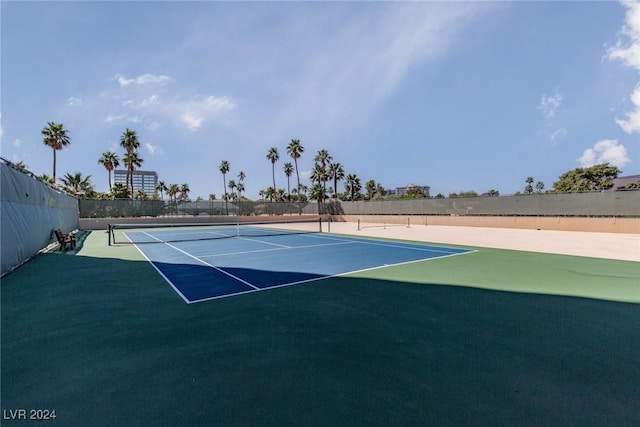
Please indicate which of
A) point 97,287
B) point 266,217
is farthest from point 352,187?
point 97,287

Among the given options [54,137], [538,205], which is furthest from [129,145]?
[538,205]

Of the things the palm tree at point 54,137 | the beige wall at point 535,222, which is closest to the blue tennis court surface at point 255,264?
the beige wall at point 535,222

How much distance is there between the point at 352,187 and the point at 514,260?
5204 centimetres

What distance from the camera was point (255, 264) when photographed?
9320mm

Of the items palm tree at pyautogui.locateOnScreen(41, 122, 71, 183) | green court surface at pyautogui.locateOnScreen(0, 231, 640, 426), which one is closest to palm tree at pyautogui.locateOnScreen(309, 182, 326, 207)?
palm tree at pyautogui.locateOnScreen(41, 122, 71, 183)

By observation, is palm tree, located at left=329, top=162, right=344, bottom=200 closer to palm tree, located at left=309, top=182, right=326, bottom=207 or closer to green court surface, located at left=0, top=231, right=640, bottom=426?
palm tree, located at left=309, top=182, right=326, bottom=207

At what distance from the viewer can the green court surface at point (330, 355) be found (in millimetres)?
2592

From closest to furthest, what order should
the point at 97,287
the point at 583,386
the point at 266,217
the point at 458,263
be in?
the point at 583,386, the point at 97,287, the point at 458,263, the point at 266,217

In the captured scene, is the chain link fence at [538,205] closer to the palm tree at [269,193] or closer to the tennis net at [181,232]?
the tennis net at [181,232]

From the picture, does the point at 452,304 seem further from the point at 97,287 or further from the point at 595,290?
the point at 97,287

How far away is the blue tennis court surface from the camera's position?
668cm

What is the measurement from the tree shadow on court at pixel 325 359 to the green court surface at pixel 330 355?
2 cm

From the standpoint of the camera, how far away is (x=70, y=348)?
379 cm

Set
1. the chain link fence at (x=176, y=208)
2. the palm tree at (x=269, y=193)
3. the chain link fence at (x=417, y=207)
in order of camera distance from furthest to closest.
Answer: the palm tree at (x=269, y=193)
the chain link fence at (x=176, y=208)
the chain link fence at (x=417, y=207)
